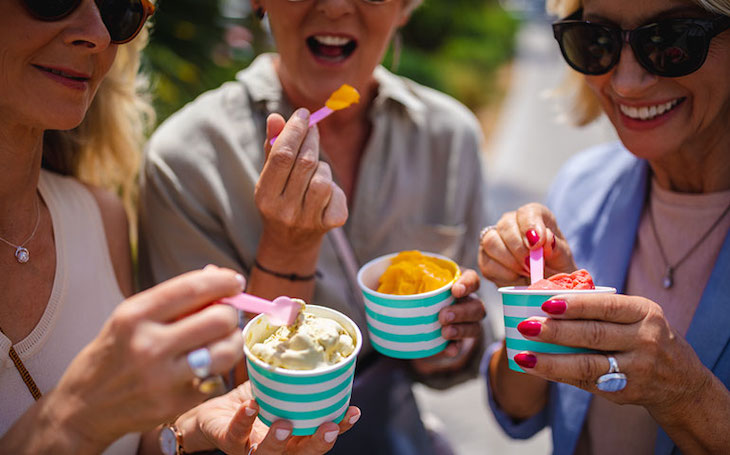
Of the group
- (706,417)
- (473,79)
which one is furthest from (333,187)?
(473,79)

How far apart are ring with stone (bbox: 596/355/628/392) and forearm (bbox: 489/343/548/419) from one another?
681 millimetres

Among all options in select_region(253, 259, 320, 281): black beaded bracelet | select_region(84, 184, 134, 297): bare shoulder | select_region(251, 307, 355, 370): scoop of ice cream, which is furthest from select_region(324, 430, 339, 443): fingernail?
select_region(84, 184, 134, 297): bare shoulder

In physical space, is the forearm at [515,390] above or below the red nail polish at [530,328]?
below

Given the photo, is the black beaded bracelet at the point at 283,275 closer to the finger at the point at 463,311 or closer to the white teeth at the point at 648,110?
the finger at the point at 463,311

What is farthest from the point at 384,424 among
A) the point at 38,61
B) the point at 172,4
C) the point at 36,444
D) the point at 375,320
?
the point at 172,4

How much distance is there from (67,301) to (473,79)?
1087 cm

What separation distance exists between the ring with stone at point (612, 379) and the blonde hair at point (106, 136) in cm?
184

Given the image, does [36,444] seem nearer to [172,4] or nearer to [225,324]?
[225,324]

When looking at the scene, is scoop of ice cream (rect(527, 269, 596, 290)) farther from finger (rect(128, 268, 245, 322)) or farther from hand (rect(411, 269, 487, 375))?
finger (rect(128, 268, 245, 322))

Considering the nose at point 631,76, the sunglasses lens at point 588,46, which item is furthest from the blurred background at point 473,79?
the nose at point 631,76

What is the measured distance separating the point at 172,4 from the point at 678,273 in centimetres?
346

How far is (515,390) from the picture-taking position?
2.10m

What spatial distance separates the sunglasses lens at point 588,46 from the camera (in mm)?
1823

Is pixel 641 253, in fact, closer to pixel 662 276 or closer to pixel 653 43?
pixel 662 276
